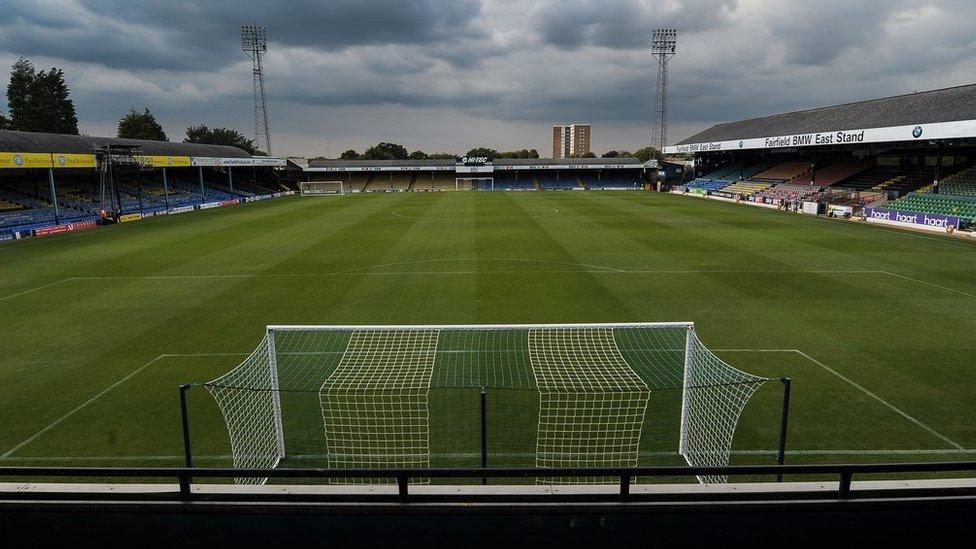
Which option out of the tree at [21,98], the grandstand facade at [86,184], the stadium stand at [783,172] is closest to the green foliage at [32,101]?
the tree at [21,98]

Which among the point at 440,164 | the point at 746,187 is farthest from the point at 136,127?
the point at 746,187

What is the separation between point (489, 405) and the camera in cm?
975

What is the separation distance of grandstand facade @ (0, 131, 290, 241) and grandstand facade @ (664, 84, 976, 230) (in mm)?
50248

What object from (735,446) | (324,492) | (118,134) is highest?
(118,134)

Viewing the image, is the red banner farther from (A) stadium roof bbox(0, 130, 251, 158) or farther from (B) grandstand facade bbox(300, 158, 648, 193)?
(B) grandstand facade bbox(300, 158, 648, 193)

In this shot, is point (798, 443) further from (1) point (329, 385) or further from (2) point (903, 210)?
(2) point (903, 210)

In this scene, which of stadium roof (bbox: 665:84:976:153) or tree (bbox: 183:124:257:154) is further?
tree (bbox: 183:124:257:154)

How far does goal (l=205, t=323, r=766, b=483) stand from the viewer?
809 cm

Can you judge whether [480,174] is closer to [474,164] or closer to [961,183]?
[474,164]

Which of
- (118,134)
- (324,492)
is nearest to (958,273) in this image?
(324,492)

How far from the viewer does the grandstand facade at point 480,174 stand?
8419 cm

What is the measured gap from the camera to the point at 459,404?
9891 mm

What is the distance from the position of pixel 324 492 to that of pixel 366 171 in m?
88.7

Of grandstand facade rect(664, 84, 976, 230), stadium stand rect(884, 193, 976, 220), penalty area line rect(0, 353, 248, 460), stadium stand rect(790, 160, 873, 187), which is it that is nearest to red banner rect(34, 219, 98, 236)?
penalty area line rect(0, 353, 248, 460)
